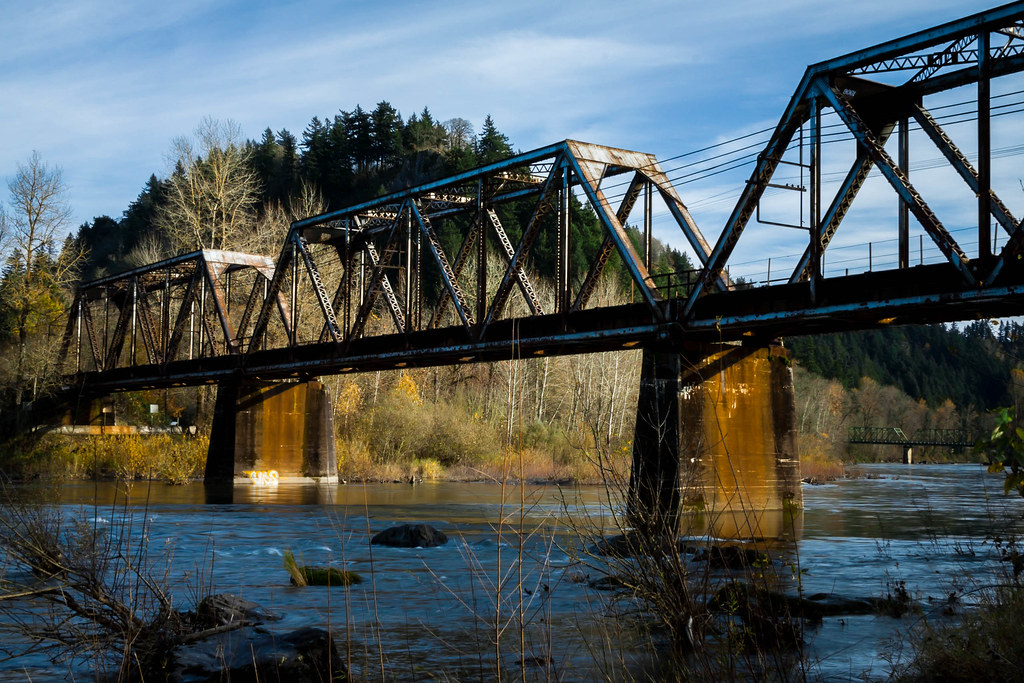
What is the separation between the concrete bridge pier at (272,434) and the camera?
40.2 metres

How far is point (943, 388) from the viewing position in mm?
147000

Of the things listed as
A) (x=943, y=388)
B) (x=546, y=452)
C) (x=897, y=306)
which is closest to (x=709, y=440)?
(x=897, y=306)

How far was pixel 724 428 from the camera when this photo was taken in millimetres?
22891

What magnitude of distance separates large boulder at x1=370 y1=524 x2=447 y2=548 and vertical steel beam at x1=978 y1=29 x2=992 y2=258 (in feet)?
38.0

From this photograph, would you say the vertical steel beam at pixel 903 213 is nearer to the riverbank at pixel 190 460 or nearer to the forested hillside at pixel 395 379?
the forested hillside at pixel 395 379

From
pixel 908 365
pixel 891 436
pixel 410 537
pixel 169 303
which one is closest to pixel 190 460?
pixel 169 303

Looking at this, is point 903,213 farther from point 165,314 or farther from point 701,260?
point 165,314

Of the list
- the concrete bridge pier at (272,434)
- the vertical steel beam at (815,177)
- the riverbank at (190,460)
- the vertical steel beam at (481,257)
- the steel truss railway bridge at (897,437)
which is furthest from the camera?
the steel truss railway bridge at (897,437)

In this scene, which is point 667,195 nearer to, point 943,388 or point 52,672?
point 52,672

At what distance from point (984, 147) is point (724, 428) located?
8.87 meters

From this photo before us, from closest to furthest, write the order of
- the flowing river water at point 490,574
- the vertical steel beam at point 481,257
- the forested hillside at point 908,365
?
the flowing river water at point 490,574 < the vertical steel beam at point 481,257 < the forested hillside at point 908,365

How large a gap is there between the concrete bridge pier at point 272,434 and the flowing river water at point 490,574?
4.94 metres

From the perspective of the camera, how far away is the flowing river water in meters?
8.70

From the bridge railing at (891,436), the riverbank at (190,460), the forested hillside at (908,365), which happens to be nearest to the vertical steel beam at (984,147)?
the riverbank at (190,460)
